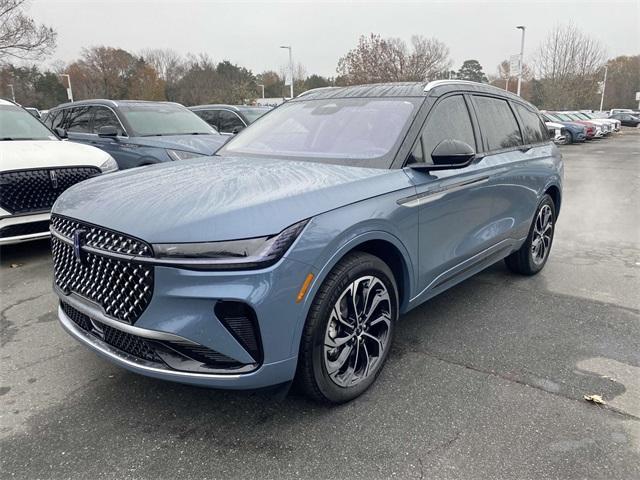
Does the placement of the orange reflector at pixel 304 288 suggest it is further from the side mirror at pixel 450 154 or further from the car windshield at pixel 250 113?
the car windshield at pixel 250 113

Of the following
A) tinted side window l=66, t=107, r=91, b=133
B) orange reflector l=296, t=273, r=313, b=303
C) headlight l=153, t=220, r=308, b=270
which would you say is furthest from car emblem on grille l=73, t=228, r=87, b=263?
tinted side window l=66, t=107, r=91, b=133

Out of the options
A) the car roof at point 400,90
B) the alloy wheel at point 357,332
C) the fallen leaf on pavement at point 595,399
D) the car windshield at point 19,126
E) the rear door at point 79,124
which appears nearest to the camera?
the alloy wheel at point 357,332

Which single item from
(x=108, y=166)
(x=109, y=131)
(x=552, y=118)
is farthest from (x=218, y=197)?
(x=552, y=118)

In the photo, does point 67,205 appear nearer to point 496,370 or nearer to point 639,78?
point 496,370

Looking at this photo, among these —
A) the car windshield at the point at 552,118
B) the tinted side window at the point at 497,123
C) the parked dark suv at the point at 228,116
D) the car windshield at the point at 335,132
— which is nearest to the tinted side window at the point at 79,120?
the parked dark suv at the point at 228,116

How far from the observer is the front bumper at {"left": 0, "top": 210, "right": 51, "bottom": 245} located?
477cm

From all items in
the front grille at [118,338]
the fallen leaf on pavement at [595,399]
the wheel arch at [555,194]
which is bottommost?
the fallen leaf on pavement at [595,399]

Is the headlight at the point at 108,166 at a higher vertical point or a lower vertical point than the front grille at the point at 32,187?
higher

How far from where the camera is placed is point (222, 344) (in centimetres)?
212

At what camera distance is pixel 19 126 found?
6.27 metres

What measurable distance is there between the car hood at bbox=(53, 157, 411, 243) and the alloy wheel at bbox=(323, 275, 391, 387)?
52cm

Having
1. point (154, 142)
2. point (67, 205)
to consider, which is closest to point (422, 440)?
point (67, 205)

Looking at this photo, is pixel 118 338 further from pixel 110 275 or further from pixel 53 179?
pixel 53 179

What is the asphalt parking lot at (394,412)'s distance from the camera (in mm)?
2229
